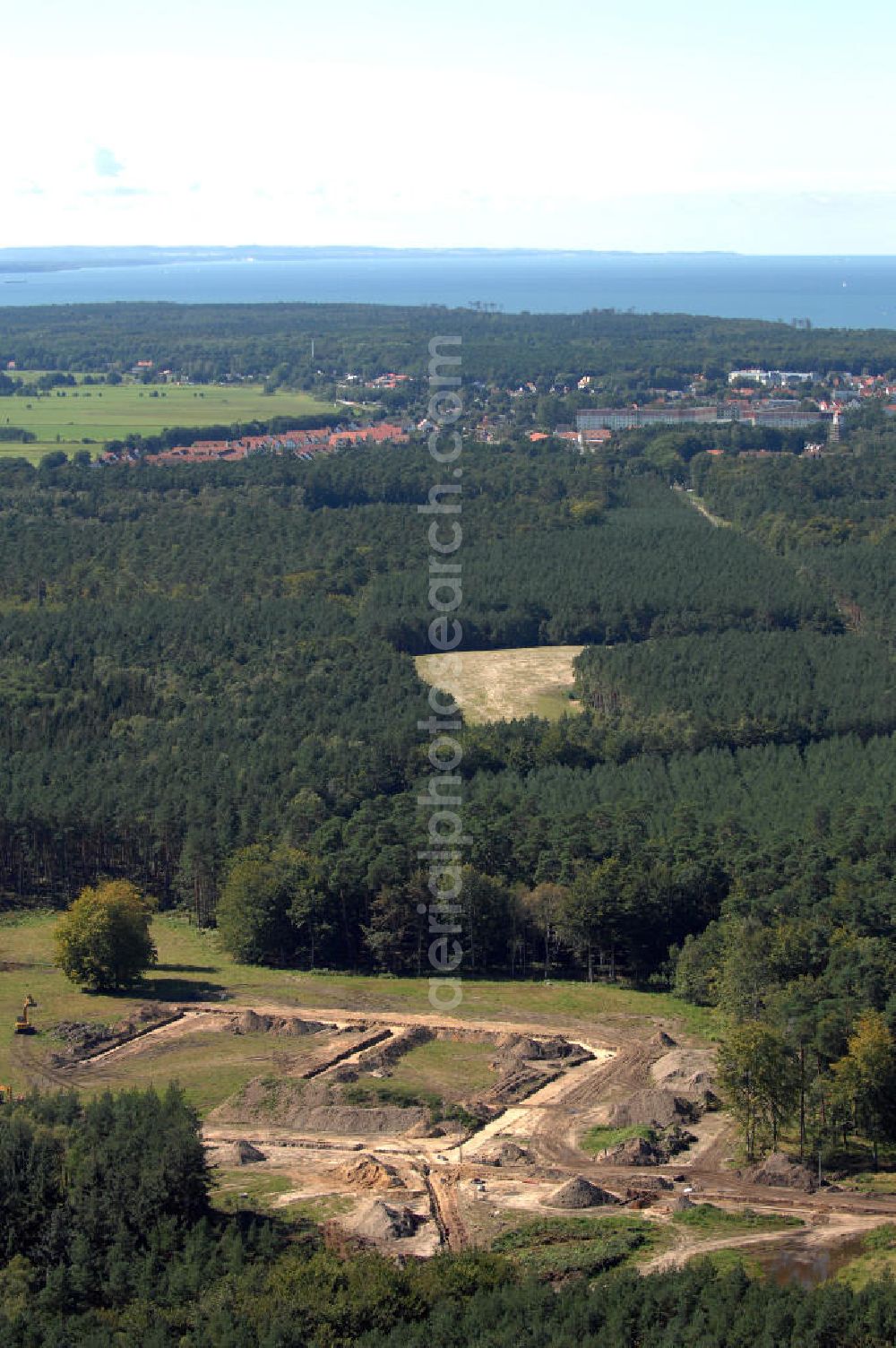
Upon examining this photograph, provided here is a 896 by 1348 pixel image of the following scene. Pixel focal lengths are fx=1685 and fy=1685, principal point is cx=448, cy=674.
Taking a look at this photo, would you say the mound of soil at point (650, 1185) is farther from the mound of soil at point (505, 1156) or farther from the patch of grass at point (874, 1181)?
the patch of grass at point (874, 1181)

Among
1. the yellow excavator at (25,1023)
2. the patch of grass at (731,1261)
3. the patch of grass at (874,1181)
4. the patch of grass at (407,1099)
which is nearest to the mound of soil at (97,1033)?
the yellow excavator at (25,1023)

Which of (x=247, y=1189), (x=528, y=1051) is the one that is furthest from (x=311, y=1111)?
(x=528, y=1051)

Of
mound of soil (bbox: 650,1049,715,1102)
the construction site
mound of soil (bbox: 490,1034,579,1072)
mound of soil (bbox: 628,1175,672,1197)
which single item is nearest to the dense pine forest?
mound of soil (bbox: 650,1049,715,1102)

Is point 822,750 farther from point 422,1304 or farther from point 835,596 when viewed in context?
point 422,1304

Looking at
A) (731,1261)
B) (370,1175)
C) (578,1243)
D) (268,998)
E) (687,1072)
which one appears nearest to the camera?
(731,1261)

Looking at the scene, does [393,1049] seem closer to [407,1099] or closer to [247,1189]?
[407,1099]

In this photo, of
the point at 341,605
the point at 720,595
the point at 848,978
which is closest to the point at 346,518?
the point at 341,605

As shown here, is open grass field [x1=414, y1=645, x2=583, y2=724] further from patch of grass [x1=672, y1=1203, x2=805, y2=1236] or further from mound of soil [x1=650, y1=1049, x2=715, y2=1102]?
patch of grass [x1=672, y1=1203, x2=805, y2=1236]
